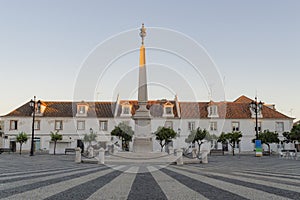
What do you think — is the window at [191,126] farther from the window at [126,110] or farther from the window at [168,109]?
the window at [126,110]

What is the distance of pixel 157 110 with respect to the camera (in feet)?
186

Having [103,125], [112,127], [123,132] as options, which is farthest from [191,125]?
[103,125]

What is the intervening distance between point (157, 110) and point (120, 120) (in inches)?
283

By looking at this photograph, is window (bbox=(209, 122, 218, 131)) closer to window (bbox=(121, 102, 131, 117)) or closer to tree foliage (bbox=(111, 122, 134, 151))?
window (bbox=(121, 102, 131, 117))

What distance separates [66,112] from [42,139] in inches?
247

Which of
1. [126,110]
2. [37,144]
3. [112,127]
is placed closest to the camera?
[37,144]

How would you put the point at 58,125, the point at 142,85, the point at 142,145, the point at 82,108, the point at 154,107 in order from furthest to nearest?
the point at 154,107 < the point at 82,108 < the point at 58,125 < the point at 142,85 < the point at 142,145

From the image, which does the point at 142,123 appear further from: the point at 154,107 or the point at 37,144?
the point at 37,144

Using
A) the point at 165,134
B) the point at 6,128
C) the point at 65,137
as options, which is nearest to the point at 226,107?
the point at 165,134

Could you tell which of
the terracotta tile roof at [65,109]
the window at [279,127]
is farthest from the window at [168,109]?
the window at [279,127]

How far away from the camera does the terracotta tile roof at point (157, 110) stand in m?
55.0

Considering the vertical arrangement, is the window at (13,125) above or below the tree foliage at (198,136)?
above

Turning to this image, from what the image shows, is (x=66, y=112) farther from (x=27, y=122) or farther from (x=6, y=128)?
(x=6, y=128)

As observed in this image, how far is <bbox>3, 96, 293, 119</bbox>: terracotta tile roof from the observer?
55.0 m
